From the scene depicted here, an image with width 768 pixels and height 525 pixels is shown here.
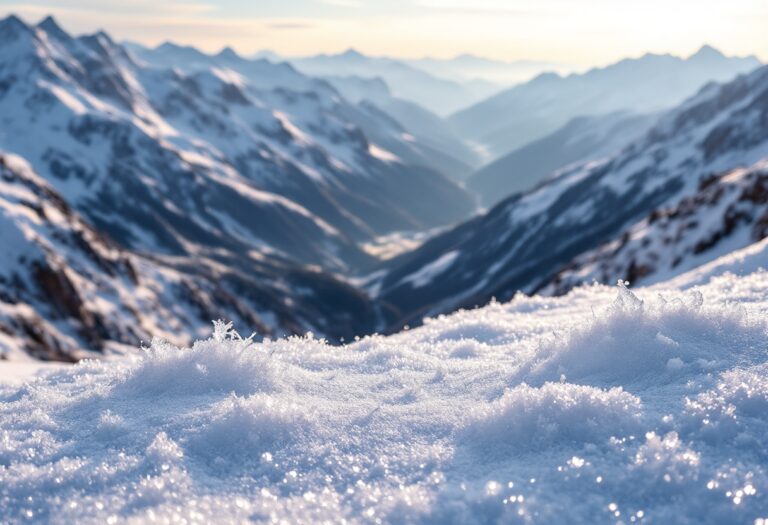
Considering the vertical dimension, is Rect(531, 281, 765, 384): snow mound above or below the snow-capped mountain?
below

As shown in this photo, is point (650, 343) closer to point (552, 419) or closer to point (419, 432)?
point (552, 419)

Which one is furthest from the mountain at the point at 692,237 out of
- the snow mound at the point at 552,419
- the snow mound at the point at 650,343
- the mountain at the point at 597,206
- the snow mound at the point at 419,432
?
the mountain at the point at 597,206

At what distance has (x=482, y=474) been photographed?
6270mm

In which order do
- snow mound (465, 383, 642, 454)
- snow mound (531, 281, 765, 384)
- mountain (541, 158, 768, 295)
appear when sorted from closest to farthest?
1. snow mound (465, 383, 642, 454)
2. snow mound (531, 281, 765, 384)
3. mountain (541, 158, 768, 295)

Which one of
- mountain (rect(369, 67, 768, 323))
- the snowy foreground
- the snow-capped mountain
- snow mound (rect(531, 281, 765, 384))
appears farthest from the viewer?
mountain (rect(369, 67, 768, 323))

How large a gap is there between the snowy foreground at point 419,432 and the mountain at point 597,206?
116427mm

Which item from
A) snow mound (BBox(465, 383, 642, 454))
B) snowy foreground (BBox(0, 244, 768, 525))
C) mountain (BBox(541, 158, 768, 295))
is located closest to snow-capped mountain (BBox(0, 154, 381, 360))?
mountain (BBox(541, 158, 768, 295))

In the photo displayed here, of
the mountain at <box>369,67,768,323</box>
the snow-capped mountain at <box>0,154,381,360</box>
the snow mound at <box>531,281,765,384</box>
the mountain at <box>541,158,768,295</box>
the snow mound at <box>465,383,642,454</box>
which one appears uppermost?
the mountain at <box>369,67,768,323</box>

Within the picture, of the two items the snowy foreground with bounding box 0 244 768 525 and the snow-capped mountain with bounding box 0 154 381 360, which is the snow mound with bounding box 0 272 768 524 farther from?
the snow-capped mountain with bounding box 0 154 381 360

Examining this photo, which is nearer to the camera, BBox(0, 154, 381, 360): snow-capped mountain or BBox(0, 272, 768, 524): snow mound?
BBox(0, 272, 768, 524): snow mound

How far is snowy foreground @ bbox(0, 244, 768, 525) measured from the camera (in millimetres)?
5738

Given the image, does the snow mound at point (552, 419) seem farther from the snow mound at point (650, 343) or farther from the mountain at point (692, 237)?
the mountain at point (692, 237)

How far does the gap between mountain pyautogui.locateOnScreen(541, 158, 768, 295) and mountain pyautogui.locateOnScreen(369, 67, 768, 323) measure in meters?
66.6

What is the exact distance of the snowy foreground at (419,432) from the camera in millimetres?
5738
